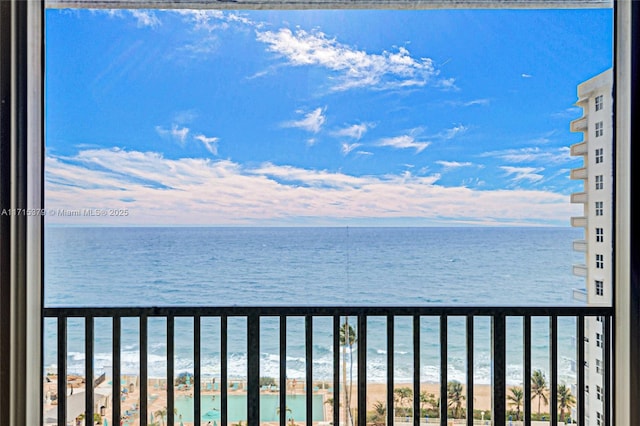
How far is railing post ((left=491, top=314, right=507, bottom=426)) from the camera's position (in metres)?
1.85

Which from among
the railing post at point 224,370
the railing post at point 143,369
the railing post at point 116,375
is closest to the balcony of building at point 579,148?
the railing post at point 224,370

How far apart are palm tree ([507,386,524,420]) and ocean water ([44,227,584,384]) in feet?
0.14

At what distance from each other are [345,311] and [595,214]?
1.10 m

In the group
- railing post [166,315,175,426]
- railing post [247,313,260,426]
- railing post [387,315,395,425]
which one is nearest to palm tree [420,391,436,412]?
railing post [387,315,395,425]

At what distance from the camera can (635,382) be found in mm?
1757

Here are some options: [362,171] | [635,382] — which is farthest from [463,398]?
[362,171]

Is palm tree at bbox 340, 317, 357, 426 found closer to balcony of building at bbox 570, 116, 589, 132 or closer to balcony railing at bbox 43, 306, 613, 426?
balcony railing at bbox 43, 306, 613, 426


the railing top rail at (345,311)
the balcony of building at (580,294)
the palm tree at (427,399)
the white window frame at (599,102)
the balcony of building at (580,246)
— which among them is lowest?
the palm tree at (427,399)

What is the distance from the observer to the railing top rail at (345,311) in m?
1.83

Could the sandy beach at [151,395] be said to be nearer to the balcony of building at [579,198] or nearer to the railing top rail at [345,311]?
the railing top rail at [345,311]

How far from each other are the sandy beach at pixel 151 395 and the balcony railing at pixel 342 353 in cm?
1

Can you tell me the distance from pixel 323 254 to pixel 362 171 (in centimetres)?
39

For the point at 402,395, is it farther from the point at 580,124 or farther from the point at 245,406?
the point at 580,124

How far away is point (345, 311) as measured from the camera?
1855 millimetres
